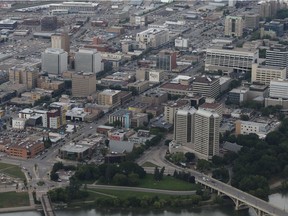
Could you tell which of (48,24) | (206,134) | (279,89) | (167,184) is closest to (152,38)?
(48,24)

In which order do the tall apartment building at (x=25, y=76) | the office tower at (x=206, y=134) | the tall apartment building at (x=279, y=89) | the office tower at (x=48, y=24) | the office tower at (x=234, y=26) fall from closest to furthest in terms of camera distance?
the office tower at (x=206, y=134) < the tall apartment building at (x=279, y=89) < the tall apartment building at (x=25, y=76) < the office tower at (x=234, y=26) < the office tower at (x=48, y=24)

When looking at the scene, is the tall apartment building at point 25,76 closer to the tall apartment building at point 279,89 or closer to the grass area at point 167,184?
the tall apartment building at point 279,89

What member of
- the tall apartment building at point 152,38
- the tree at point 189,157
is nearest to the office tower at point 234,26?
the tall apartment building at point 152,38

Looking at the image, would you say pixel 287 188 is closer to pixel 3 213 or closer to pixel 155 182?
pixel 155 182

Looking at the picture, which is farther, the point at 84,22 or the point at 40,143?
the point at 84,22

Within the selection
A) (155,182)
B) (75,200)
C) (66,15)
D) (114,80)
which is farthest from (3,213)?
(66,15)

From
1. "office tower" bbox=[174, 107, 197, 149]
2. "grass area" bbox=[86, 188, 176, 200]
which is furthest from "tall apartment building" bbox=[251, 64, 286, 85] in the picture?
"grass area" bbox=[86, 188, 176, 200]
